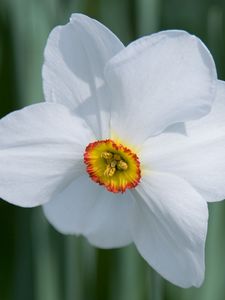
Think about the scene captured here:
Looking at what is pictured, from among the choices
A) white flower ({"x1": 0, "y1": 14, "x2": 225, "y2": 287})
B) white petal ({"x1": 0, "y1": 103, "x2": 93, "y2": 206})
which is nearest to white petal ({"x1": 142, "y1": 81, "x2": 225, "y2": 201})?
white flower ({"x1": 0, "y1": 14, "x2": 225, "y2": 287})

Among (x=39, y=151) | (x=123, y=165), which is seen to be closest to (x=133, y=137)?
(x=123, y=165)

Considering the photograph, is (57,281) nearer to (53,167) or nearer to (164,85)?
(53,167)

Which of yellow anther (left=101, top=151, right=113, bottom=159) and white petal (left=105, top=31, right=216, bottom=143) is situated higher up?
white petal (left=105, top=31, right=216, bottom=143)

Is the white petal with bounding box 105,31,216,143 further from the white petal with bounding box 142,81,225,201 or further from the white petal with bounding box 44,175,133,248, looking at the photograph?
the white petal with bounding box 44,175,133,248

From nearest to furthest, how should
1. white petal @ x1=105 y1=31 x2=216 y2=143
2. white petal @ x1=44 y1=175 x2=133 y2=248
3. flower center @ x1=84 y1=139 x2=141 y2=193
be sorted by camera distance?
white petal @ x1=105 y1=31 x2=216 y2=143 → flower center @ x1=84 y1=139 x2=141 y2=193 → white petal @ x1=44 y1=175 x2=133 y2=248

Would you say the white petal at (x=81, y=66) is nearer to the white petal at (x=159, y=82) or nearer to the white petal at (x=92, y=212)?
the white petal at (x=159, y=82)
